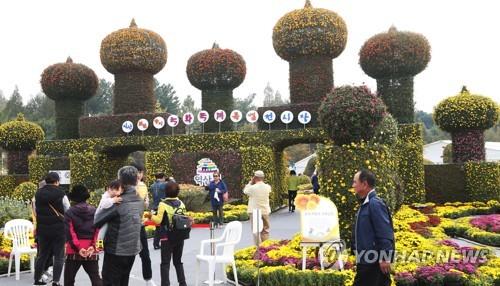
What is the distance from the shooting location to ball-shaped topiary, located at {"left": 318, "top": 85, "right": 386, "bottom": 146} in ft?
32.6

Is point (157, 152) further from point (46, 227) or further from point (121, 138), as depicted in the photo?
point (46, 227)

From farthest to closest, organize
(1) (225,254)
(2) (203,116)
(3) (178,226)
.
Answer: (2) (203,116), (1) (225,254), (3) (178,226)

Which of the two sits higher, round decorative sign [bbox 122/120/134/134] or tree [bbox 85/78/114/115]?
tree [bbox 85/78/114/115]

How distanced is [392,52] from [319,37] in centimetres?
291

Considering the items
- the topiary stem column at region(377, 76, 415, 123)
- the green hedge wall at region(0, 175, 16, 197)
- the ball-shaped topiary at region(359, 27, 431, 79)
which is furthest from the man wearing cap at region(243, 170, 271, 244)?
the green hedge wall at region(0, 175, 16, 197)

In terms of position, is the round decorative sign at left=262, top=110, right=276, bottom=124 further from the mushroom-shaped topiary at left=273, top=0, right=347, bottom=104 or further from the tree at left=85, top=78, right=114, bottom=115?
the tree at left=85, top=78, right=114, bottom=115

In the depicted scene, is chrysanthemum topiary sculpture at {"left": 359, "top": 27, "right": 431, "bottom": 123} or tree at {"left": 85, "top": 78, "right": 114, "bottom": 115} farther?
tree at {"left": 85, "top": 78, "right": 114, "bottom": 115}

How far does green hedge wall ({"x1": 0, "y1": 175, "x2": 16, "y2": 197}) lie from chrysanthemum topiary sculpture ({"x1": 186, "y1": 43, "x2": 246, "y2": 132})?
9.88 meters

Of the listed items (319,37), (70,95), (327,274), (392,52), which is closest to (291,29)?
(319,37)

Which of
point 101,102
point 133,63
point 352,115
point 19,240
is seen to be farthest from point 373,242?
point 101,102

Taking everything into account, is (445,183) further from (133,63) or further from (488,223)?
(133,63)

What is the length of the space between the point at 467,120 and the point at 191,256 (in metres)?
14.6

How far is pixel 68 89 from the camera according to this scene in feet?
86.6

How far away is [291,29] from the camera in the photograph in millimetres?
23062
